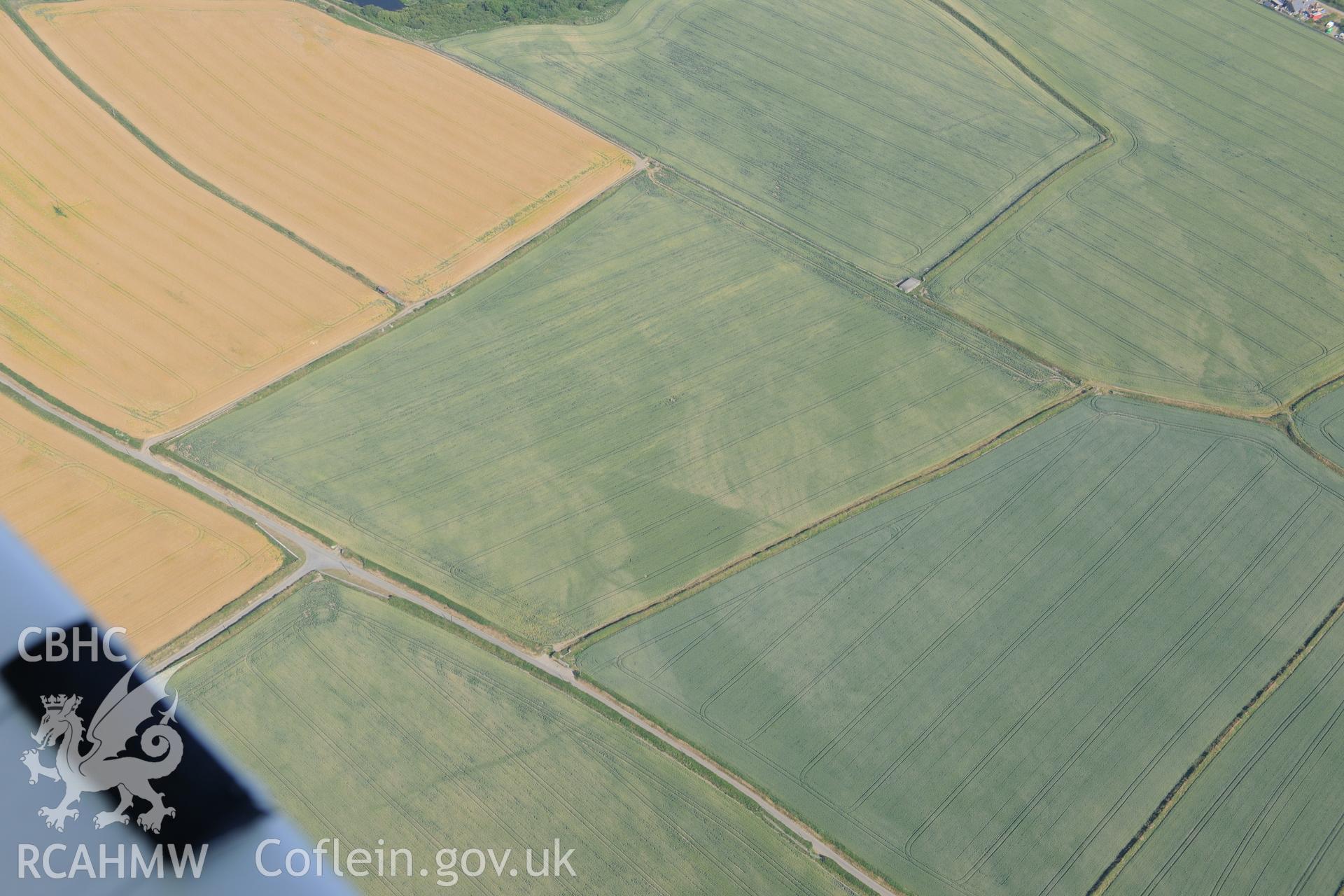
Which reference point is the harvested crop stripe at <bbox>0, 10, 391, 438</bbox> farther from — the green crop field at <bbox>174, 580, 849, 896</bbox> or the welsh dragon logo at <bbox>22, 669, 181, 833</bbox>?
the green crop field at <bbox>174, 580, 849, 896</bbox>

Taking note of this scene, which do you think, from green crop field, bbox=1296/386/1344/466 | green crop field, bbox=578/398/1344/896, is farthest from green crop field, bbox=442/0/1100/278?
green crop field, bbox=1296/386/1344/466

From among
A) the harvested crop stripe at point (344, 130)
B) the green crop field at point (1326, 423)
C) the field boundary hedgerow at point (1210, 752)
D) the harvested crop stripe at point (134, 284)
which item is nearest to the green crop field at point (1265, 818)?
the field boundary hedgerow at point (1210, 752)

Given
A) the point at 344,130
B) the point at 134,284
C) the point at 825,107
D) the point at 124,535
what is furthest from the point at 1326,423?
the point at 134,284

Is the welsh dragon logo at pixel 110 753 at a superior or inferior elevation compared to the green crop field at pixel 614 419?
inferior

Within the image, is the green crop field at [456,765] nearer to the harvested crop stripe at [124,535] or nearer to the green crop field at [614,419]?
the harvested crop stripe at [124,535]

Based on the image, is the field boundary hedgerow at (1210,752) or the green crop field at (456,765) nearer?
the green crop field at (456,765)

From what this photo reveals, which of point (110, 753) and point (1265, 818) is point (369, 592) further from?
point (1265, 818)
